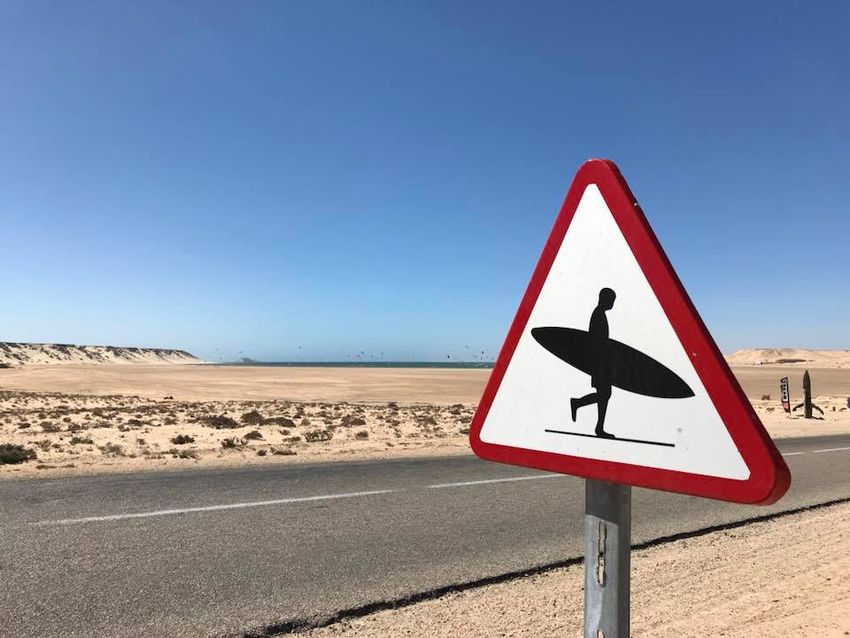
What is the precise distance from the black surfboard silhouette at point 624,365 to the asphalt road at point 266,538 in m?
3.42

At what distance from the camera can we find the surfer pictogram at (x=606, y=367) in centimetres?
151

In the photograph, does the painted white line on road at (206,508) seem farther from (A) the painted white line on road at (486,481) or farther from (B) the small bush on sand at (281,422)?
(B) the small bush on sand at (281,422)

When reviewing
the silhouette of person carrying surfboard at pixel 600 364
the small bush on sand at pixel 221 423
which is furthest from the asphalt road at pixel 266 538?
the small bush on sand at pixel 221 423

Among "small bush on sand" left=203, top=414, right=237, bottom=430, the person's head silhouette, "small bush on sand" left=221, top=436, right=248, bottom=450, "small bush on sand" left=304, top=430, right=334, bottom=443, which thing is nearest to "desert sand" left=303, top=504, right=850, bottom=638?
the person's head silhouette

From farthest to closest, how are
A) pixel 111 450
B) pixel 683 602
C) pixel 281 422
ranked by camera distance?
pixel 281 422 < pixel 111 450 < pixel 683 602

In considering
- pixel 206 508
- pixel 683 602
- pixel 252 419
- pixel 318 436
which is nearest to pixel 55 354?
pixel 252 419

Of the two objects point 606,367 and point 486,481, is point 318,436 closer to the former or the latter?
point 486,481

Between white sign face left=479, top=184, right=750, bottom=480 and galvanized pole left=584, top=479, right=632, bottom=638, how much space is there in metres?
0.13

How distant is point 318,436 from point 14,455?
6814mm

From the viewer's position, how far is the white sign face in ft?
4.84

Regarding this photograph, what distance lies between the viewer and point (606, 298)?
164 cm

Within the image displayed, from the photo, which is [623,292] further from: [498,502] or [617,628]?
[498,502]

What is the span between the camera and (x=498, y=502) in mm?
7547

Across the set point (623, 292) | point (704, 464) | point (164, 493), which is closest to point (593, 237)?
point (623, 292)
